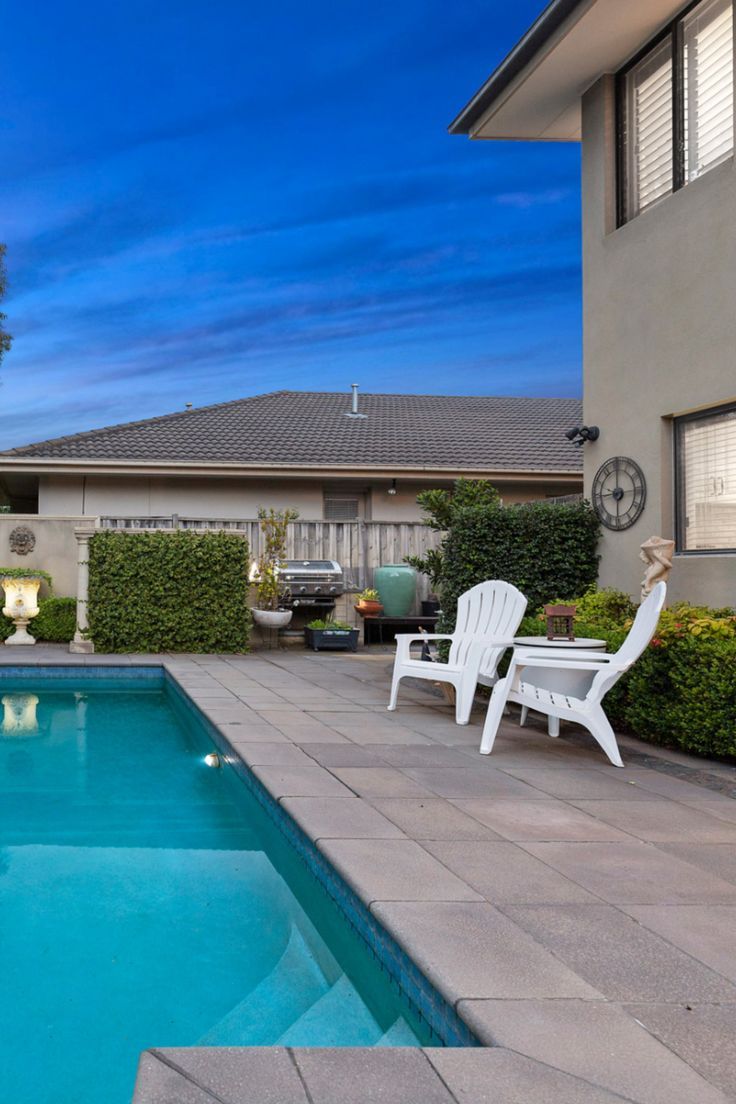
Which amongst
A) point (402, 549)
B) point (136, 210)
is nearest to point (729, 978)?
point (402, 549)

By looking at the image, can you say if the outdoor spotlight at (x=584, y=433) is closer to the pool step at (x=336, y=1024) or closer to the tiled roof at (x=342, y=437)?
the tiled roof at (x=342, y=437)

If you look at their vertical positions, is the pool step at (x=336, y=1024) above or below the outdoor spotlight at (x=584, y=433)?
below

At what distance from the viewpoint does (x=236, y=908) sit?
3.53 m

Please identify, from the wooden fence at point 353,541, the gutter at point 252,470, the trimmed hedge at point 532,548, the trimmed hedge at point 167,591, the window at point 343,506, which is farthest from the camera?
the window at point 343,506

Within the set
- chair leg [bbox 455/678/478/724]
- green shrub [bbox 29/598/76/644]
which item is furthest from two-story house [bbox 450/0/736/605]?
green shrub [bbox 29/598/76/644]

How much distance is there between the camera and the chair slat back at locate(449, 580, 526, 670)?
20.1 ft

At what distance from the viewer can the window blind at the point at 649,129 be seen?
24.0 feet

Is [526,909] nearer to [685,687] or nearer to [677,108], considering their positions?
[685,687]

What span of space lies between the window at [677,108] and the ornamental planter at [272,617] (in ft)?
20.7

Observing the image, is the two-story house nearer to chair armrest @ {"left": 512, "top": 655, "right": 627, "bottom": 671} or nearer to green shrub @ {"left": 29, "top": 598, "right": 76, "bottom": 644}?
chair armrest @ {"left": 512, "top": 655, "right": 627, "bottom": 671}

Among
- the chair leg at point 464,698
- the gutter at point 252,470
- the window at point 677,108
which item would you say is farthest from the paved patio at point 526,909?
the gutter at point 252,470

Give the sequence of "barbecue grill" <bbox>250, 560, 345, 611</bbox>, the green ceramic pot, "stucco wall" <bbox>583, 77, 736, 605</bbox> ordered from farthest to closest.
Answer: the green ceramic pot
"barbecue grill" <bbox>250, 560, 345, 611</bbox>
"stucco wall" <bbox>583, 77, 736, 605</bbox>

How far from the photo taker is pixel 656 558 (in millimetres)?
6371

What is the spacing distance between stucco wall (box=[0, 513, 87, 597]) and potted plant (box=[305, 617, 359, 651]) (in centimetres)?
335
